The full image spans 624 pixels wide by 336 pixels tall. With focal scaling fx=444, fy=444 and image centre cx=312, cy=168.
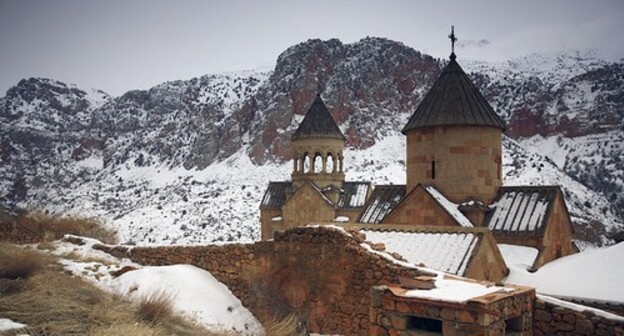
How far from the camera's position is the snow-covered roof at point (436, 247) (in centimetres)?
680

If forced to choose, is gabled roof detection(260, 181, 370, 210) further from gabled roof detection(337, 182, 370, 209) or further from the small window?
the small window

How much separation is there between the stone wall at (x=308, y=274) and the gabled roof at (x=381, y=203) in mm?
4712

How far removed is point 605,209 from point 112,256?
38.1 m

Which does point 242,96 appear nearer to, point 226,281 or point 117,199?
point 117,199

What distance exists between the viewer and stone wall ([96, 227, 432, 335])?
6.38 meters

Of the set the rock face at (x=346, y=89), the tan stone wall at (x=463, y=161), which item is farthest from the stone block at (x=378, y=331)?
the rock face at (x=346, y=89)

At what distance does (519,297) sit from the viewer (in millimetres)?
4492

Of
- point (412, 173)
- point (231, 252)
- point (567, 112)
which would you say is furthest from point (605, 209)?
point (231, 252)

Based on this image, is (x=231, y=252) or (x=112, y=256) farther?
(x=112, y=256)

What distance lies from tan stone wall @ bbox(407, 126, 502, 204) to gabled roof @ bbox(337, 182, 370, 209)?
914 cm

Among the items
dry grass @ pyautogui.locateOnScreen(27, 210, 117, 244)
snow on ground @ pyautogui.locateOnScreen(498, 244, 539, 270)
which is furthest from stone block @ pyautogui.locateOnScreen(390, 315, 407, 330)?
dry grass @ pyautogui.locateOnScreen(27, 210, 117, 244)

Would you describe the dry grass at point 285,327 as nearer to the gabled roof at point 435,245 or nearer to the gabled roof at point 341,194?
the gabled roof at point 435,245

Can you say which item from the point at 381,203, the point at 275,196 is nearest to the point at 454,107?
the point at 381,203

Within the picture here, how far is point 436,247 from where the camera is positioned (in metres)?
7.34
